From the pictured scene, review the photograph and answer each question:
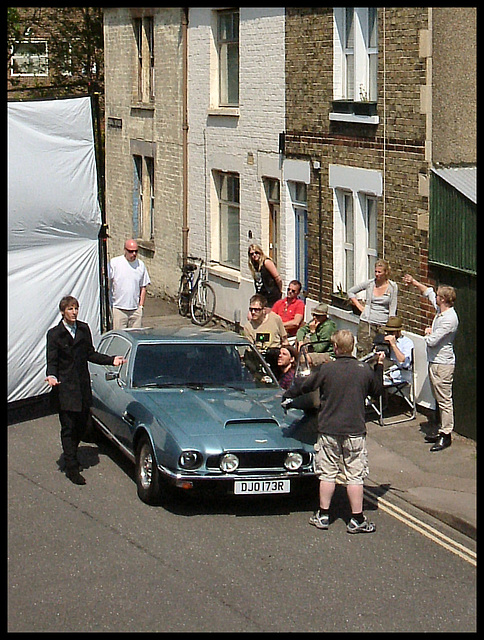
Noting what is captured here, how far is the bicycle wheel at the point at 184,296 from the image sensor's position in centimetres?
2141

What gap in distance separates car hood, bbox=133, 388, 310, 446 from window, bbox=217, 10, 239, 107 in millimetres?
10626

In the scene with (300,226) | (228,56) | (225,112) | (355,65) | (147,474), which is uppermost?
(228,56)

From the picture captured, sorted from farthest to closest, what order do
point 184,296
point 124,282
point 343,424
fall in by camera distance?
point 184,296 → point 124,282 → point 343,424

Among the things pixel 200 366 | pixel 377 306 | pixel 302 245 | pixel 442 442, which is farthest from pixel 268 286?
pixel 200 366

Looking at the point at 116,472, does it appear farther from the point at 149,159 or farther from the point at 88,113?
the point at 149,159

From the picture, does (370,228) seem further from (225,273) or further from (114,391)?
(114,391)

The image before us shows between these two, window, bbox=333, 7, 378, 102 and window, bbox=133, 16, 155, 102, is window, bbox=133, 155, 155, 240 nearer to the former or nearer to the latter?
window, bbox=133, 16, 155, 102

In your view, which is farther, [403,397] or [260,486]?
[403,397]

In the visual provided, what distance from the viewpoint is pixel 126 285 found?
1545 centimetres

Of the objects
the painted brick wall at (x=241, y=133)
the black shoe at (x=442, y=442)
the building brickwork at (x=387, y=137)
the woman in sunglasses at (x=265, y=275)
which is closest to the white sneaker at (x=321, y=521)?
the black shoe at (x=442, y=442)

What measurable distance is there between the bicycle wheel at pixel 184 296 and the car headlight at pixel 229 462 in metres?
12.0

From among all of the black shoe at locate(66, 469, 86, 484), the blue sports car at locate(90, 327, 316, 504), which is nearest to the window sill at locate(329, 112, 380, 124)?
the blue sports car at locate(90, 327, 316, 504)

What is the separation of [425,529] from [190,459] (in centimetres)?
217

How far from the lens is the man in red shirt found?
14.9 meters
